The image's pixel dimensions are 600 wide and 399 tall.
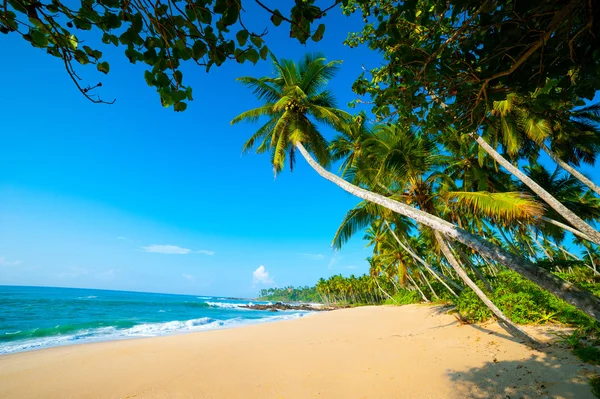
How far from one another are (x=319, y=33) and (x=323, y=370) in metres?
6.00

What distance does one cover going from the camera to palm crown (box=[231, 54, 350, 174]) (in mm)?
8586

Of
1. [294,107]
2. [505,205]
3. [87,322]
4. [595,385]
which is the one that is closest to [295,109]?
[294,107]

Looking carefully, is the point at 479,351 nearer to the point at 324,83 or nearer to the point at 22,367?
the point at 324,83

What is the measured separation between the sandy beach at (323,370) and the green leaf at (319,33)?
15.7 feet

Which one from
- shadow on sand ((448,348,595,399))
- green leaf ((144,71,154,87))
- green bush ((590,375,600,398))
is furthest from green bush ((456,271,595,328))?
green leaf ((144,71,154,87))

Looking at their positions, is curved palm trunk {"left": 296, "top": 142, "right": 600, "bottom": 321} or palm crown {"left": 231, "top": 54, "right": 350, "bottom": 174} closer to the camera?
curved palm trunk {"left": 296, "top": 142, "right": 600, "bottom": 321}

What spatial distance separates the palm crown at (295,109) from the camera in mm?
8586

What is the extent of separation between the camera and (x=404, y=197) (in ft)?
25.4

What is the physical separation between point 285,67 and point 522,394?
396 inches

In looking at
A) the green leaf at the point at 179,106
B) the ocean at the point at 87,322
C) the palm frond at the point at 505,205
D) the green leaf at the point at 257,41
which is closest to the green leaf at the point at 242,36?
the green leaf at the point at 257,41

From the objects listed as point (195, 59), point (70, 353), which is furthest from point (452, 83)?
point (70, 353)

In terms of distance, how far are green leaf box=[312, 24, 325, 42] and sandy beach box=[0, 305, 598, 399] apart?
4789mm

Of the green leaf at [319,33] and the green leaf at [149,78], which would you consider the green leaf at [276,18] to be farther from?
the green leaf at [149,78]

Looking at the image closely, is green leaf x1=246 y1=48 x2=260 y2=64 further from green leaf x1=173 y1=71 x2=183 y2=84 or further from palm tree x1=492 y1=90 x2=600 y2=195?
palm tree x1=492 y1=90 x2=600 y2=195
